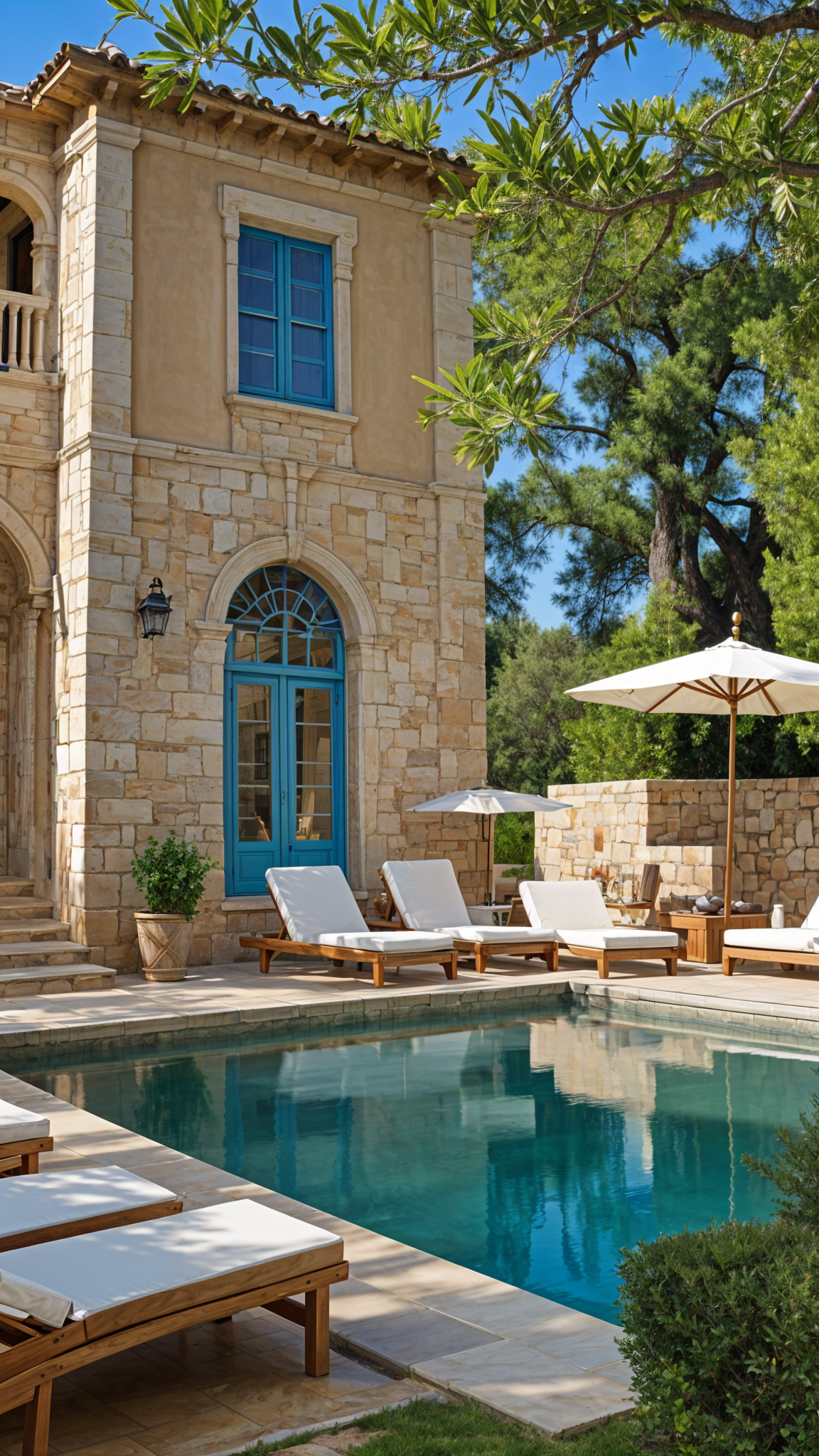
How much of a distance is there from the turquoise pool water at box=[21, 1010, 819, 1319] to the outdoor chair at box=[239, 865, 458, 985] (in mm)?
1235

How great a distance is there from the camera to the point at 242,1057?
25.6 ft

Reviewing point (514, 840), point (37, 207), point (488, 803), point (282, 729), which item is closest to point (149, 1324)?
point (488, 803)

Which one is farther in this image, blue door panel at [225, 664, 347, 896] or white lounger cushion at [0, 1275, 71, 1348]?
blue door panel at [225, 664, 347, 896]

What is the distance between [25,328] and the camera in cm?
1145

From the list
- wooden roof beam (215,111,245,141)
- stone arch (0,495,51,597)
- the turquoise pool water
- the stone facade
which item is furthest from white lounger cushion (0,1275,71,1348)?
wooden roof beam (215,111,245,141)

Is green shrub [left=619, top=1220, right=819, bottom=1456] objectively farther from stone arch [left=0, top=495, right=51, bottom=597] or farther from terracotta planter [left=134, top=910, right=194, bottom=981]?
stone arch [left=0, top=495, right=51, bottom=597]

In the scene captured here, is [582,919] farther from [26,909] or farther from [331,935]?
[26,909]

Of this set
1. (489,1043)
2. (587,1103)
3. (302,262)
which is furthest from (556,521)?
(587,1103)

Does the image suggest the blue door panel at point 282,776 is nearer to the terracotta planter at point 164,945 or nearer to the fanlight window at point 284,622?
the fanlight window at point 284,622

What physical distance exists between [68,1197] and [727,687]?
9.14 metres

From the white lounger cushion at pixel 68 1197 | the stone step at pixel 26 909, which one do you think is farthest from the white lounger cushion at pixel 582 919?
the white lounger cushion at pixel 68 1197

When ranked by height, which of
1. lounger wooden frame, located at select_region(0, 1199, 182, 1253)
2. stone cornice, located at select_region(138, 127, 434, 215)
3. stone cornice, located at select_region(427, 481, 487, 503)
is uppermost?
stone cornice, located at select_region(138, 127, 434, 215)

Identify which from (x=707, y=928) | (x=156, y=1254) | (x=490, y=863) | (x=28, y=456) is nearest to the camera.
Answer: (x=156, y=1254)

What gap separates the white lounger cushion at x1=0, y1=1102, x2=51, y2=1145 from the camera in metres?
4.19
